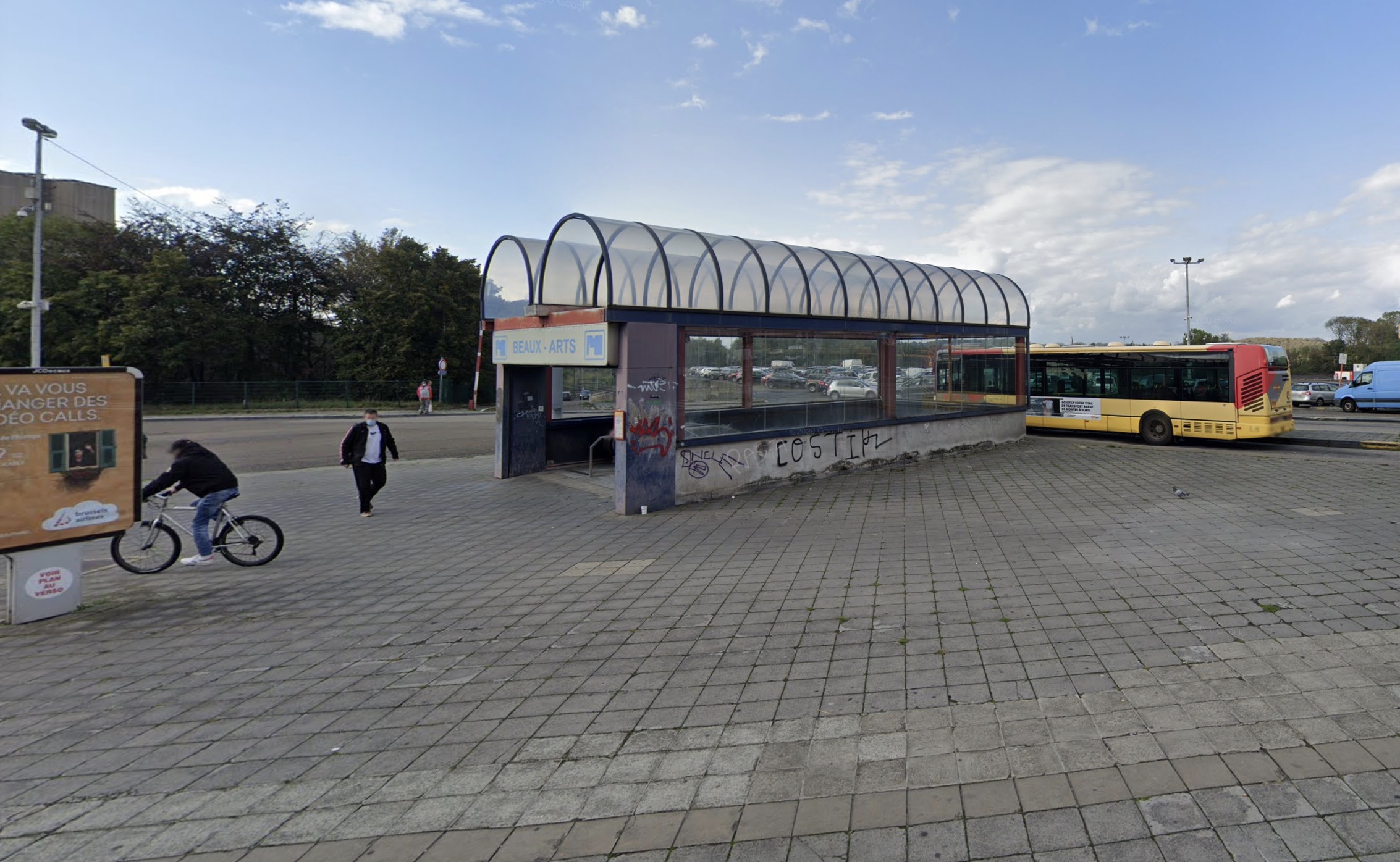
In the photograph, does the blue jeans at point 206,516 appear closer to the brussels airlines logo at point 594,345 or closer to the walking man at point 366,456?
the walking man at point 366,456

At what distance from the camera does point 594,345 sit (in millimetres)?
10008

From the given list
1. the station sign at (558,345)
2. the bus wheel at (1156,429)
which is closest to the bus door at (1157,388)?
the bus wheel at (1156,429)

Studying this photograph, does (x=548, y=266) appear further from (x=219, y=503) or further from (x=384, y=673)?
(x=384, y=673)

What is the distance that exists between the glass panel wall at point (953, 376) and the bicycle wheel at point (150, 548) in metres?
11.7

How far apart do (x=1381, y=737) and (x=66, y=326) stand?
42272 mm

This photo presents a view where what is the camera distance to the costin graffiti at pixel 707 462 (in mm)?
10672

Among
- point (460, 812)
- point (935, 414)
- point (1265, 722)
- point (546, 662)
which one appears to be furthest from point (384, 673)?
point (935, 414)

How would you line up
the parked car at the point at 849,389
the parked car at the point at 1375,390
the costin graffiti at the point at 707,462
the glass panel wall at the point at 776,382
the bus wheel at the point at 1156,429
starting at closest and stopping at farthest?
1. the costin graffiti at the point at 707,462
2. the glass panel wall at the point at 776,382
3. the parked car at the point at 849,389
4. the bus wheel at the point at 1156,429
5. the parked car at the point at 1375,390

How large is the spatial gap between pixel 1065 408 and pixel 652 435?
14.3m

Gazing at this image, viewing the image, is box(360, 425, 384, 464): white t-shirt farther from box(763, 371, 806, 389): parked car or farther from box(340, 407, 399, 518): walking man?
box(763, 371, 806, 389): parked car

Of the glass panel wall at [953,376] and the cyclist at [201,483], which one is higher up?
the glass panel wall at [953,376]

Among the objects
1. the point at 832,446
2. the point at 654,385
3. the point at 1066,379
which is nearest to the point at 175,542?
the point at 654,385

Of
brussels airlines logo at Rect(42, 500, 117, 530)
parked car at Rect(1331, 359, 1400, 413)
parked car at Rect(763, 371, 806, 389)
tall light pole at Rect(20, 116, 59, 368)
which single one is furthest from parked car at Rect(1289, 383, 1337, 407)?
tall light pole at Rect(20, 116, 59, 368)

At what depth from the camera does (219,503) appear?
752 cm
